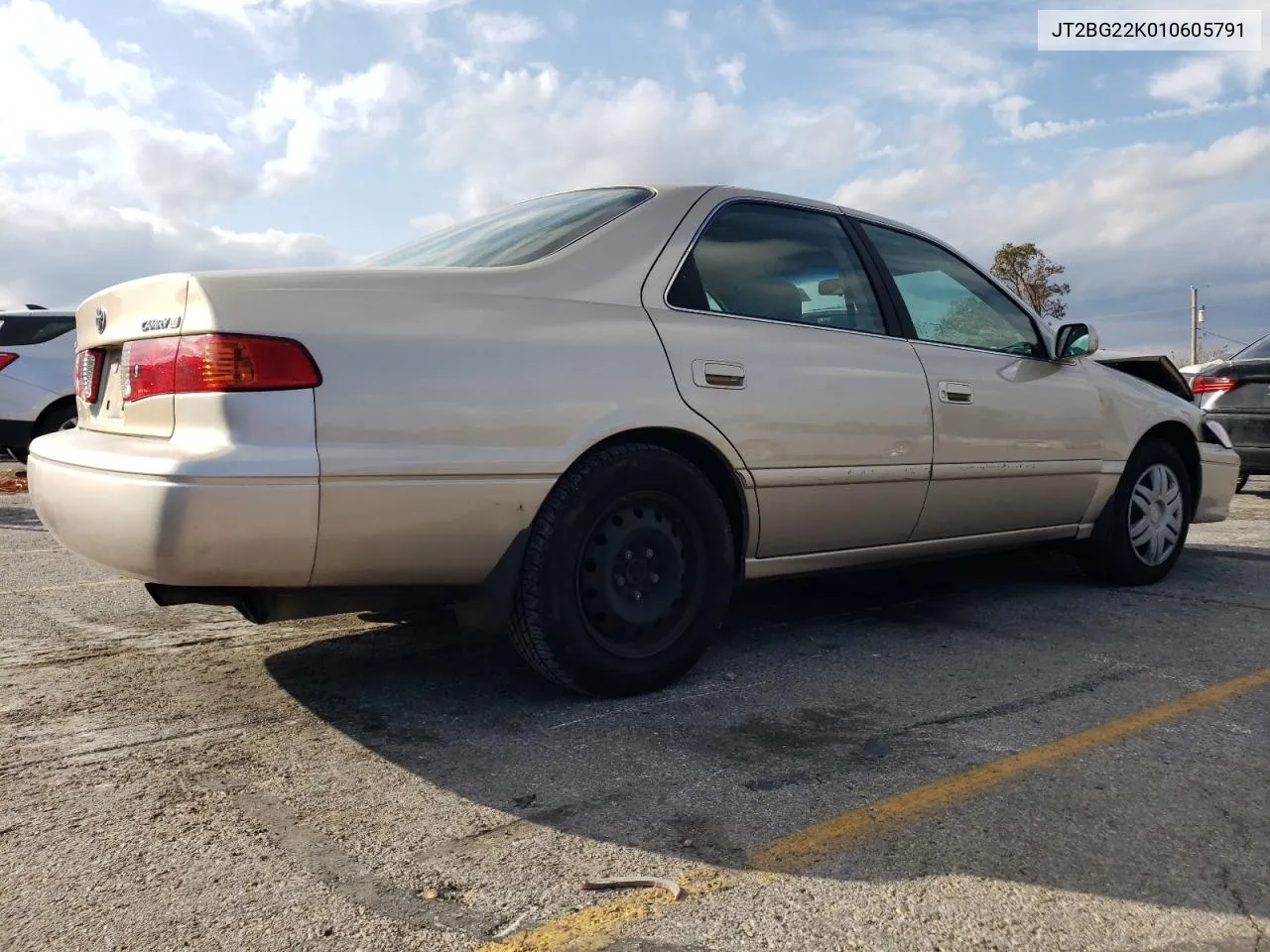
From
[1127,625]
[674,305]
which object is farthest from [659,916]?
[1127,625]

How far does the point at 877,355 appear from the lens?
372 centimetres

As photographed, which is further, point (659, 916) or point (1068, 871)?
point (1068, 871)

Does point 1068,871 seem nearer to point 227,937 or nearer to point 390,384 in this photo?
point 227,937

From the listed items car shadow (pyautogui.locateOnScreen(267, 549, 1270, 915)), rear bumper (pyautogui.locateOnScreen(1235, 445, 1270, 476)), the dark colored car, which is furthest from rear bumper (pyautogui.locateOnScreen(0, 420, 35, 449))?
rear bumper (pyautogui.locateOnScreen(1235, 445, 1270, 476))

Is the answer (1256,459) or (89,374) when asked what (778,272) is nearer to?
(89,374)

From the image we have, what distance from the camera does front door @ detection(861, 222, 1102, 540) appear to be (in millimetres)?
3984

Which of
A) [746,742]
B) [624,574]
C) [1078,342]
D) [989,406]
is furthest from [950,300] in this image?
[746,742]

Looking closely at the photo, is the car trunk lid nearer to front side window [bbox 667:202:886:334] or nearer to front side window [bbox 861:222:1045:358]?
front side window [bbox 667:202:886:334]

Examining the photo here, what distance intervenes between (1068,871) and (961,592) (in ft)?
9.25

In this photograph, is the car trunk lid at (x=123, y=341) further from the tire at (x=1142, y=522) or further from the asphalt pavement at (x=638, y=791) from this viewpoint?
the tire at (x=1142, y=522)

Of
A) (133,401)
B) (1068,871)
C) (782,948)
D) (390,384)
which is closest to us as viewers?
(782,948)

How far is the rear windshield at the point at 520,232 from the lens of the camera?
3.21 metres

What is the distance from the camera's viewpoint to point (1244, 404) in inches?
321

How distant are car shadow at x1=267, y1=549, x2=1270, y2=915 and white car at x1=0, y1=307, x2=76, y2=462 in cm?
669
